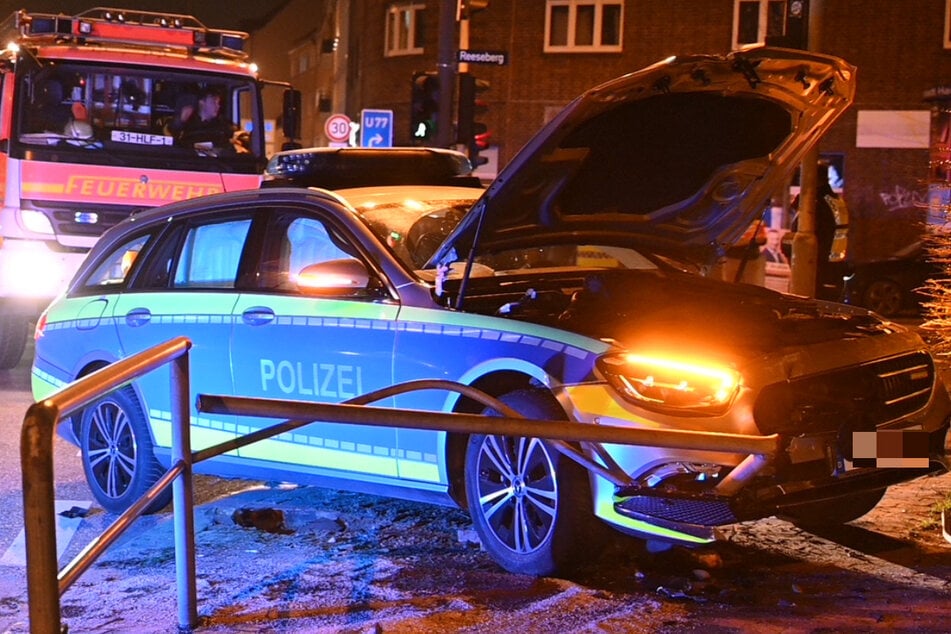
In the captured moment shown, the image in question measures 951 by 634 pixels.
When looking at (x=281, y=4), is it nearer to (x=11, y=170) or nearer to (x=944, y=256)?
(x=11, y=170)

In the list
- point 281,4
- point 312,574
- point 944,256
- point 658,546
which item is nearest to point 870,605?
point 658,546

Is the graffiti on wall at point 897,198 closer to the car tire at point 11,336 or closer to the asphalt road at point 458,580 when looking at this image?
the car tire at point 11,336

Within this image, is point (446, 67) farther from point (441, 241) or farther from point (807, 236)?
point (441, 241)

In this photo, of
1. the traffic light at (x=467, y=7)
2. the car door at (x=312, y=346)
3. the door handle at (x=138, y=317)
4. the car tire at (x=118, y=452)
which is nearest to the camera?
the car door at (x=312, y=346)

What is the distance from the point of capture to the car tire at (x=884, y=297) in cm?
2027

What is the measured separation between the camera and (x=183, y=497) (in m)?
4.38

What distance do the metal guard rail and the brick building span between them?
707 inches

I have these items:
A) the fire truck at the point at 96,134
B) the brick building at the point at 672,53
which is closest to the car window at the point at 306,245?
the fire truck at the point at 96,134

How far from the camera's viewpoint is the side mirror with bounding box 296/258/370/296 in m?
5.59

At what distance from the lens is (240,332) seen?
6.09 meters

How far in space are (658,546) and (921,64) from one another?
2506 centimetres

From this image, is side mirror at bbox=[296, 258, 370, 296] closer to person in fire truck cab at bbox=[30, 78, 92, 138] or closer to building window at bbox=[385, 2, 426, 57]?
person in fire truck cab at bbox=[30, 78, 92, 138]

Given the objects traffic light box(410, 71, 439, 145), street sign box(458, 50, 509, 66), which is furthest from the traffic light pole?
street sign box(458, 50, 509, 66)

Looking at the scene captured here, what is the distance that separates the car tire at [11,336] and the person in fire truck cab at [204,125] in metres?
2.31
